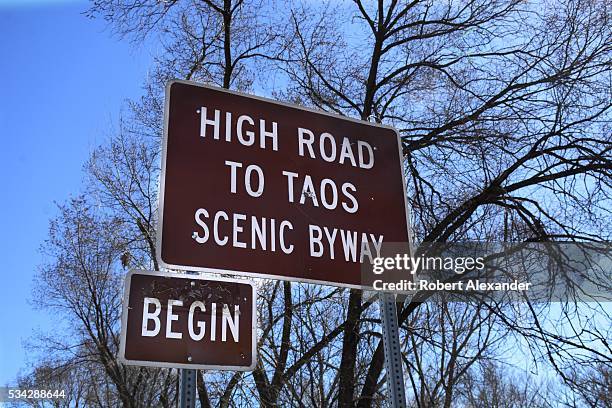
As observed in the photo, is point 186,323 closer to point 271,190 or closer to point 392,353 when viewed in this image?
point 271,190

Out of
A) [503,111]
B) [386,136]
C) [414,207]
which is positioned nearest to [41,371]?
[414,207]

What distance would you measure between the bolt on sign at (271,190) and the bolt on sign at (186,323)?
72mm

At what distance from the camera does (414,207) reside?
752cm

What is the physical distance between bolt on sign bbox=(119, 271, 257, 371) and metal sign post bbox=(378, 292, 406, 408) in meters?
0.44

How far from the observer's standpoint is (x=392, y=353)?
203 centimetres

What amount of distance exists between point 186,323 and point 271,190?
529mm

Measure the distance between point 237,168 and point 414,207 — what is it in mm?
5636

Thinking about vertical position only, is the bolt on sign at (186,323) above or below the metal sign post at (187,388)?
above

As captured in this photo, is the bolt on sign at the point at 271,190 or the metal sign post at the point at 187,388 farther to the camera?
the bolt on sign at the point at 271,190

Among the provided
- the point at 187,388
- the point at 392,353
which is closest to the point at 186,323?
the point at 187,388

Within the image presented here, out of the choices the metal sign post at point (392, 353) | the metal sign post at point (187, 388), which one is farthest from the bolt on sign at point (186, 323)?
the metal sign post at point (392, 353)

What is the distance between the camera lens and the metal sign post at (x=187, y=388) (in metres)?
1.76

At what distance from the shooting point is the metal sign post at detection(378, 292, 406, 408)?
197 cm

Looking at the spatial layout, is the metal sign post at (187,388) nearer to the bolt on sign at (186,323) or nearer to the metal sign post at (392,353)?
the bolt on sign at (186,323)
